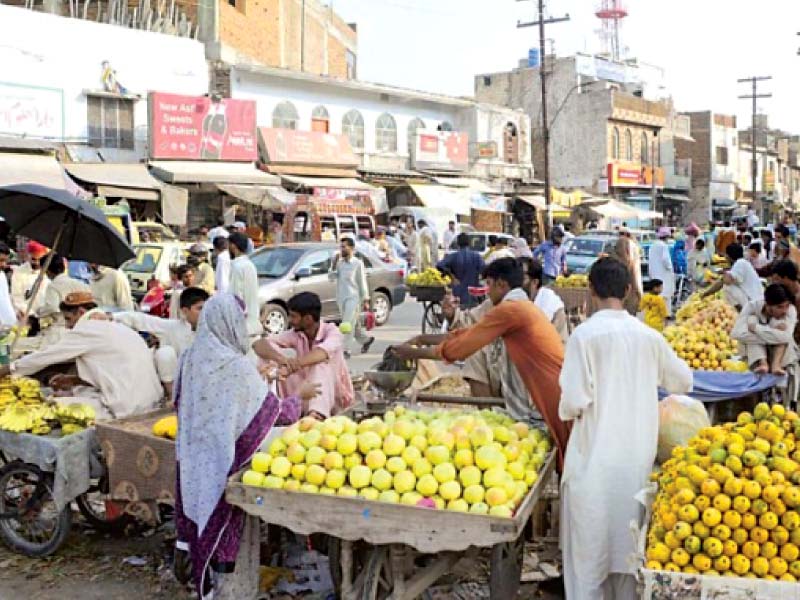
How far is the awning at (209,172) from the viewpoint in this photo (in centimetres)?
2389

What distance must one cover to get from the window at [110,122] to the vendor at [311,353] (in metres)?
20.0

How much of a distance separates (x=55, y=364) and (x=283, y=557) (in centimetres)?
205

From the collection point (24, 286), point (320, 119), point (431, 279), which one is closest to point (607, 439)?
point (24, 286)

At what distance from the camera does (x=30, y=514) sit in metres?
5.41

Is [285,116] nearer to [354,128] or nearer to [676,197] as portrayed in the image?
[354,128]

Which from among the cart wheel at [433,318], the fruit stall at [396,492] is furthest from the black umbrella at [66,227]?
the cart wheel at [433,318]

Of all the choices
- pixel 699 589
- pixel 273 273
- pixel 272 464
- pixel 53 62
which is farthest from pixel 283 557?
pixel 53 62

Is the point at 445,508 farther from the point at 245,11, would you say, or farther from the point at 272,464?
the point at 245,11

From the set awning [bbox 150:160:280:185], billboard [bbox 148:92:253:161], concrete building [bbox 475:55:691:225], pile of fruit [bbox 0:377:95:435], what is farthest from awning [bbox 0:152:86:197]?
concrete building [bbox 475:55:691:225]

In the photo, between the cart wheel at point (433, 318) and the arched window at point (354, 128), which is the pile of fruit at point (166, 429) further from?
the arched window at point (354, 128)

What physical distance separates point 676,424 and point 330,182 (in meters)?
24.1

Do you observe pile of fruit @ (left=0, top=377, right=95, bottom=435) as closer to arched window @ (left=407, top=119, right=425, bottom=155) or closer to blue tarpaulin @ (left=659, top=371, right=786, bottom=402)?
blue tarpaulin @ (left=659, top=371, right=786, bottom=402)

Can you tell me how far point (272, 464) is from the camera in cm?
415

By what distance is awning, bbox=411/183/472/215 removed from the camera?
3173 cm
